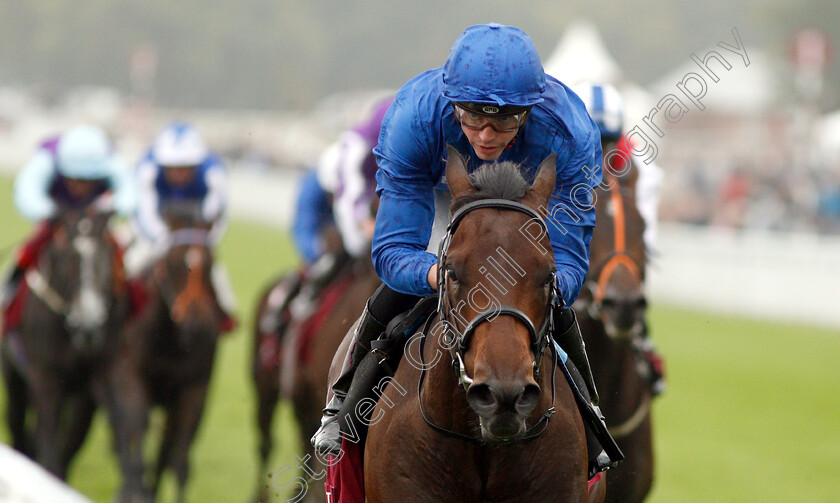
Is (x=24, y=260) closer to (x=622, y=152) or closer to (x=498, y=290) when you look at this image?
(x=622, y=152)

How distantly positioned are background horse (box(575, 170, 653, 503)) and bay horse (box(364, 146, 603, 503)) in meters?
1.47

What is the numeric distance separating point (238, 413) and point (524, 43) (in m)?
7.49

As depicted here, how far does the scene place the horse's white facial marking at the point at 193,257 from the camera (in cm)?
747

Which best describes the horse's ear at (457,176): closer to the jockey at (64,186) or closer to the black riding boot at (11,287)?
the jockey at (64,186)

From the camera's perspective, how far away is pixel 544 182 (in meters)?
2.92

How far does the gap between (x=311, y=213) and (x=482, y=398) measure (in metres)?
5.87

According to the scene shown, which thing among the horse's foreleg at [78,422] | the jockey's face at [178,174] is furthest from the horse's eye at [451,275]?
the jockey's face at [178,174]

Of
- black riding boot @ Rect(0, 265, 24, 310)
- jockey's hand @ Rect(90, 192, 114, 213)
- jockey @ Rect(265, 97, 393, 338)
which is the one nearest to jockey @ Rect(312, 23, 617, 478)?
jockey @ Rect(265, 97, 393, 338)

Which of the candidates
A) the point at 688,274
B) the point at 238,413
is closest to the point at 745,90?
the point at 688,274

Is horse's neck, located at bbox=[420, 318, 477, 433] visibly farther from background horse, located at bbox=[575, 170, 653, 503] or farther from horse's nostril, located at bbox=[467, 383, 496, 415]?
background horse, located at bbox=[575, 170, 653, 503]

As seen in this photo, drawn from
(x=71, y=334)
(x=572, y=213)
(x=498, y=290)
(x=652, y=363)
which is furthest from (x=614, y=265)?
(x=71, y=334)

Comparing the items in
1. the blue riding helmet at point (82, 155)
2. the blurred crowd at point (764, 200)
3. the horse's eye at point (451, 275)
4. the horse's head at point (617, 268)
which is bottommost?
the blurred crowd at point (764, 200)

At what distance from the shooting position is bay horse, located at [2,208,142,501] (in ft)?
22.9

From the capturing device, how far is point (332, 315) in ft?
20.9
